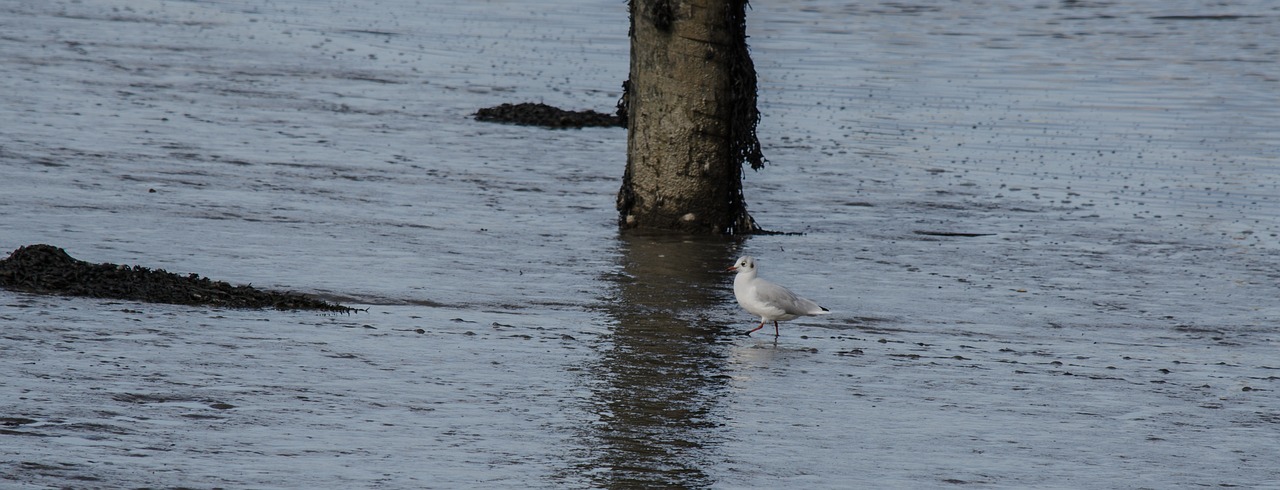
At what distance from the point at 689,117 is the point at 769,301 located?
342cm

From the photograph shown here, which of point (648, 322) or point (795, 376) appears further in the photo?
point (648, 322)

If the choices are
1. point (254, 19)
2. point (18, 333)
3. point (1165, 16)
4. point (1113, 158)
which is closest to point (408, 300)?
point (18, 333)

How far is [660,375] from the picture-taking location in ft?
24.8

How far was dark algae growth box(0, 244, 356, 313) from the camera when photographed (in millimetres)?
8398

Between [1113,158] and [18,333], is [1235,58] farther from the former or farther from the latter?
[18,333]

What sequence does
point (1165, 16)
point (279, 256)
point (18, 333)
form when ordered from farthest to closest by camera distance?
point (1165, 16) < point (279, 256) < point (18, 333)

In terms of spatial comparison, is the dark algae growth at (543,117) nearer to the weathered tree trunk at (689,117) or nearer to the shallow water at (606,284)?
the shallow water at (606,284)

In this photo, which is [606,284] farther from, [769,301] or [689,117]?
[689,117]

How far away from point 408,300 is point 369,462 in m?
3.14

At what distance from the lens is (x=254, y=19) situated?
89.0ft

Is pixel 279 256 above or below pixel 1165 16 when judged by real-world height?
below

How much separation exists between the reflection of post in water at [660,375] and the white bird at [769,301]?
24cm

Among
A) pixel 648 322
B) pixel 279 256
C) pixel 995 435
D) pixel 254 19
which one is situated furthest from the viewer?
pixel 254 19

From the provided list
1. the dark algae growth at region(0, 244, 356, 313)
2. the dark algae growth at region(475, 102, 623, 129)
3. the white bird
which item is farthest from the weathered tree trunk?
the dark algae growth at region(475, 102, 623, 129)
